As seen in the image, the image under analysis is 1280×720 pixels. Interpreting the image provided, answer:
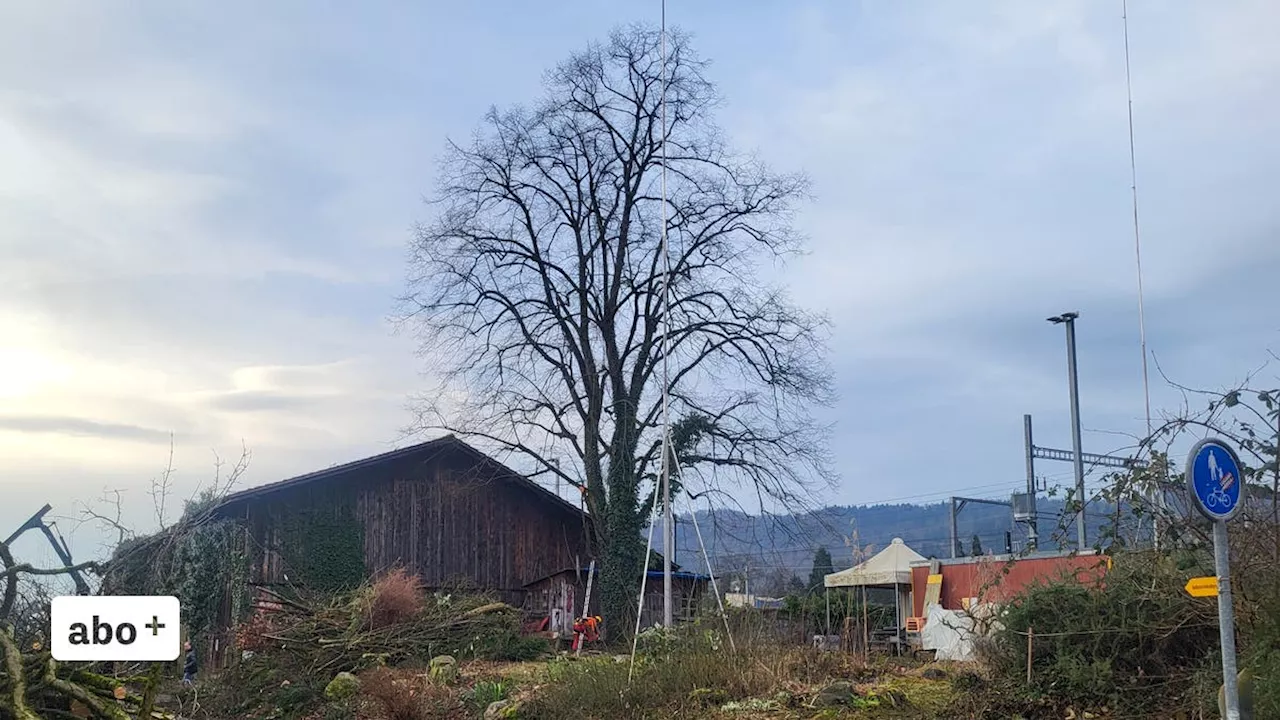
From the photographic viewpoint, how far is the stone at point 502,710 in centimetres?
1481

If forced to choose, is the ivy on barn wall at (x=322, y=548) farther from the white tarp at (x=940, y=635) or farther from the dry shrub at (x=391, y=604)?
the white tarp at (x=940, y=635)

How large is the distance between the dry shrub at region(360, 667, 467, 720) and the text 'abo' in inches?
425

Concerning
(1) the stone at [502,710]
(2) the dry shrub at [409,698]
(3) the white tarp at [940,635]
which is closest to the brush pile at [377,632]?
(2) the dry shrub at [409,698]

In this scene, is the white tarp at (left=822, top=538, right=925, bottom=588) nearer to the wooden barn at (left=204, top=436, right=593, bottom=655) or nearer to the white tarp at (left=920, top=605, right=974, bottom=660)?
the white tarp at (left=920, top=605, right=974, bottom=660)

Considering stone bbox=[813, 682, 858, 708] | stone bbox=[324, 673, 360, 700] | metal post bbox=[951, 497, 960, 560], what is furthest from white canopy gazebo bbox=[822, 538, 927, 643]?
stone bbox=[813, 682, 858, 708]

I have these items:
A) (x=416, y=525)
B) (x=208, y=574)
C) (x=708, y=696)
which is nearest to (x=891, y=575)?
(x=416, y=525)

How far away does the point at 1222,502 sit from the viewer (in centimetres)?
735

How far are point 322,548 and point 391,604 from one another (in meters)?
6.31

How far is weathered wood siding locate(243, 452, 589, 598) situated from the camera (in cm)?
2730

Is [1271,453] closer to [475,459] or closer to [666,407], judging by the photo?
[666,407]

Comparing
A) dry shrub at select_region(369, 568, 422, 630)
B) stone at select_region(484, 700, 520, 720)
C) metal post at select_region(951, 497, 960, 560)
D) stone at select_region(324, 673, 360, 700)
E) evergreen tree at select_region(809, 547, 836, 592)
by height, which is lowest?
stone at select_region(324, 673, 360, 700)

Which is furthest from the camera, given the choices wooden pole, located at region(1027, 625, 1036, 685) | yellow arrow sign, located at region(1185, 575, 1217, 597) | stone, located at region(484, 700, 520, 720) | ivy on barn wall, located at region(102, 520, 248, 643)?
ivy on barn wall, located at region(102, 520, 248, 643)

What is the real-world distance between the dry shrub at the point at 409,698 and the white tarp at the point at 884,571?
13.4 metres

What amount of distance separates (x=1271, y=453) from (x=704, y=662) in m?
6.88
